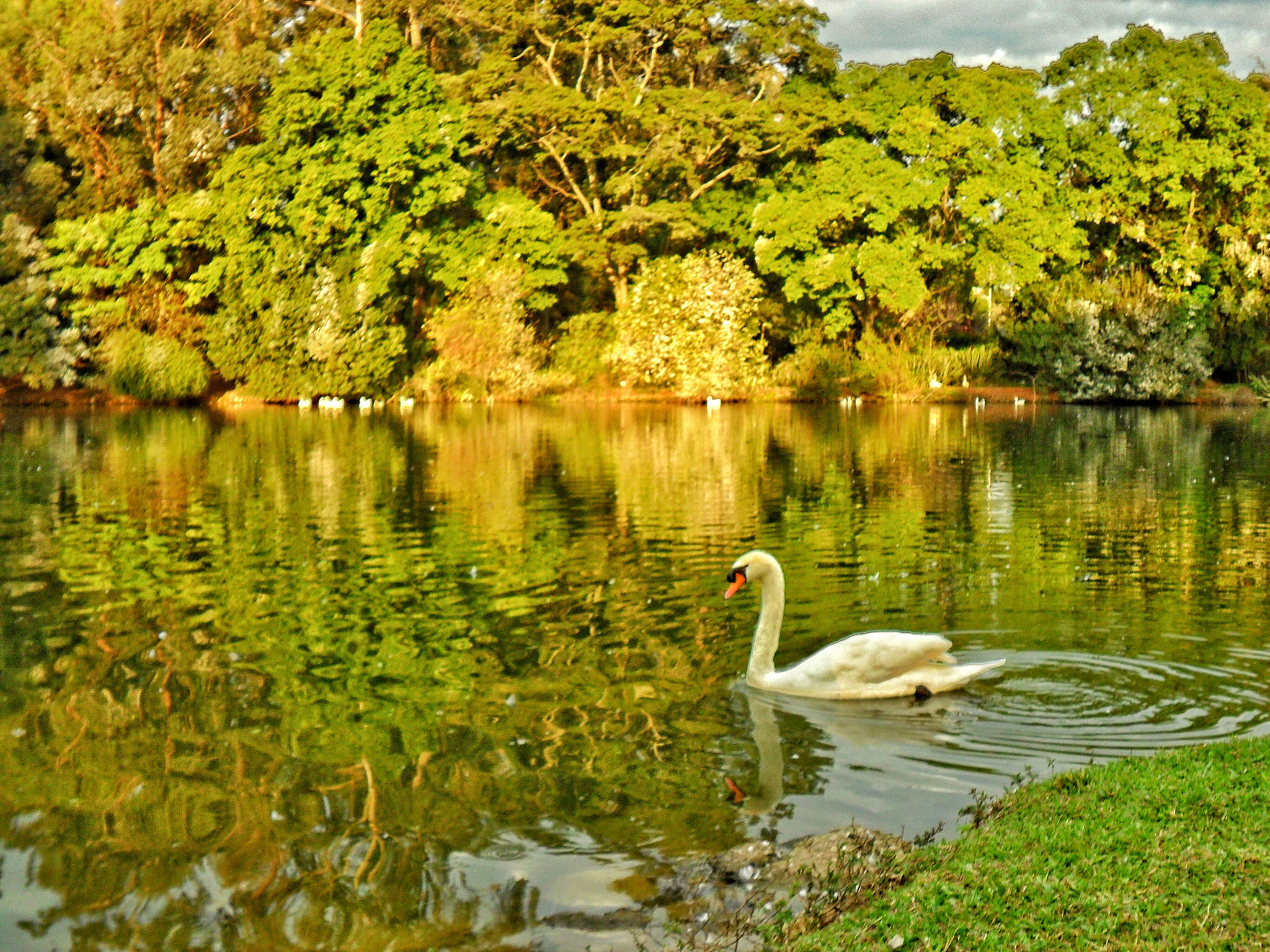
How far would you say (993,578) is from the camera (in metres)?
15.0

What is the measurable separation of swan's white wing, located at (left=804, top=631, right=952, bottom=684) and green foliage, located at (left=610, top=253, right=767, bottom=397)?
44565mm

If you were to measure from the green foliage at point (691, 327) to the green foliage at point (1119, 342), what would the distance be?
12.3 meters

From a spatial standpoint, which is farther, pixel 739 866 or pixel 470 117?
pixel 470 117

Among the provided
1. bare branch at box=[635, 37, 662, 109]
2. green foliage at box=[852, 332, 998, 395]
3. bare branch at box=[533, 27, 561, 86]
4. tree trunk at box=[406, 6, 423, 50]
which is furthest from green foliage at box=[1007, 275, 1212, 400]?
tree trunk at box=[406, 6, 423, 50]

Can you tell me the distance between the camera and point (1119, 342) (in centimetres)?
5331

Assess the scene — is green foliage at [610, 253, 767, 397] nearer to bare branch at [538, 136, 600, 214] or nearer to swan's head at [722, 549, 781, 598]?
bare branch at [538, 136, 600, 214]

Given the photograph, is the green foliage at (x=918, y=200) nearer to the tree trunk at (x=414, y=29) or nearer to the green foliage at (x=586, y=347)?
the green foliage at (x=586, y=347)

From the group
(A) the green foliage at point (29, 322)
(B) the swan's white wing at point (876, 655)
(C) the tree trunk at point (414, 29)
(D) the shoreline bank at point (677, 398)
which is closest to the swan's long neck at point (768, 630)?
(B) the swan's white wing at point (876, 655)

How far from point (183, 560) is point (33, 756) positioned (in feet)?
25.7

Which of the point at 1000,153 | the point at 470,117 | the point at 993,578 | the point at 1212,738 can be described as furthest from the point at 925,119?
the point at 1212,738

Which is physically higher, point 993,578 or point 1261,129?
point 1261,129

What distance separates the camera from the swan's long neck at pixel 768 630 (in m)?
10.5

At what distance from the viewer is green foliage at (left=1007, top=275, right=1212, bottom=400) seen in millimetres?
52906

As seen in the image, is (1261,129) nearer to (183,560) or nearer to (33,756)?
(183,560)
